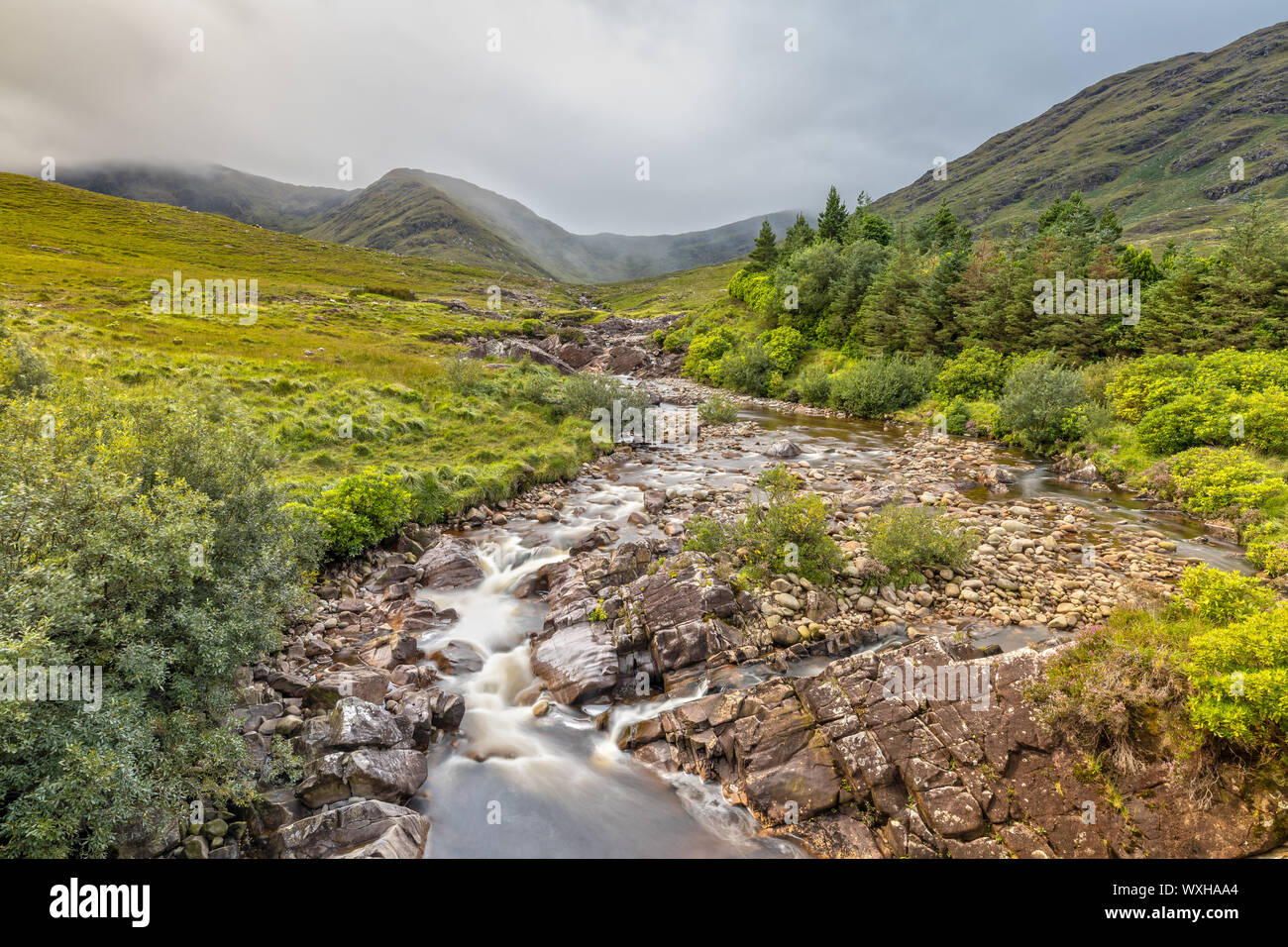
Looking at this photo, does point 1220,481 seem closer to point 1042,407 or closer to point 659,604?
point 1042,407

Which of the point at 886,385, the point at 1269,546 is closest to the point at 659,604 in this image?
the point at 1269,546

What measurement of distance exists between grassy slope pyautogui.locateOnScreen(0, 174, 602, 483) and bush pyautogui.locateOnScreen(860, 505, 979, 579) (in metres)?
14.5

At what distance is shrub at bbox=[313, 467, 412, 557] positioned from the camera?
49.5 ft

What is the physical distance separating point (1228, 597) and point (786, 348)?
45.0m

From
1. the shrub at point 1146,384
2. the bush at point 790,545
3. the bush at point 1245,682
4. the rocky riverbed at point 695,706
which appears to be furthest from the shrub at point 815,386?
the bush at point 1245,682

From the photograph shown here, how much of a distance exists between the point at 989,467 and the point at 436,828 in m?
25.7

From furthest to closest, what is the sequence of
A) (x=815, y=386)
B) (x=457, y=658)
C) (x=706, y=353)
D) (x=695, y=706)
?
(x=706, y=353), (x=815, y=386), (x=457, y=658), (x=695, y=706)

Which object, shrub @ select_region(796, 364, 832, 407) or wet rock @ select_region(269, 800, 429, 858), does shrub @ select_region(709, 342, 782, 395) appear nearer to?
shrub @ select_region(796, 364, 832, 407)

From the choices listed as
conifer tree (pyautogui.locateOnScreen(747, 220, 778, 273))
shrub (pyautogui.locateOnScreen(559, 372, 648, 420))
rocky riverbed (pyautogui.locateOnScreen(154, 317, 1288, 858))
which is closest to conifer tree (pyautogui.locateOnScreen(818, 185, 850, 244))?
conifer tree (pyautogui.locateOnScreen(747, 220, 778, 273))

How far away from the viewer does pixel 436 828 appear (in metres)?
8.45

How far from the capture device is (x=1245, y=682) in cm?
611

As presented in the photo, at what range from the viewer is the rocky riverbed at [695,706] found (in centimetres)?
718
